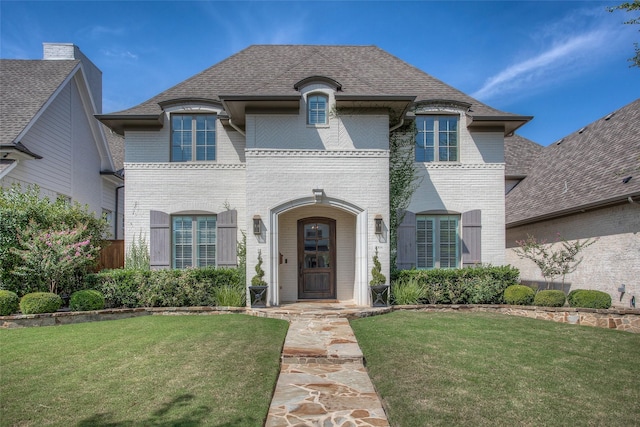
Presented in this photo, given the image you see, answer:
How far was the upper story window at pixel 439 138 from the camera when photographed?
12.1 metres

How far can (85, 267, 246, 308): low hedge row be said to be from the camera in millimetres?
10062

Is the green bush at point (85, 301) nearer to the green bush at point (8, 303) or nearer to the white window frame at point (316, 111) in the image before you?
the green bush at point (8, 303)

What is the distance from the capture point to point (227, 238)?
11438 mm

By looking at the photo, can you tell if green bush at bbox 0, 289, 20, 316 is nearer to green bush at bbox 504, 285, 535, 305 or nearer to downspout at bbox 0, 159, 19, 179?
downspout at bbox 0, 159, 19, 179

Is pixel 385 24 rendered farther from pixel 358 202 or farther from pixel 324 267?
pixel 324 267

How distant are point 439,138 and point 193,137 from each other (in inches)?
279

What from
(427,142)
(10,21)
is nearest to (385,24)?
(427,142)

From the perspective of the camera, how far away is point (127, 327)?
8.21 m

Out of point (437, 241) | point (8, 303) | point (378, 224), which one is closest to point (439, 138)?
point (437, 241)

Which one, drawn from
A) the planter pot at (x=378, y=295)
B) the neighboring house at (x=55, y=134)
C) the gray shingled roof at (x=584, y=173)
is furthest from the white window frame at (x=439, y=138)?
the neighboring house at (x=55, y=134)

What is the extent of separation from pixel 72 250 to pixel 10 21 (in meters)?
8.17

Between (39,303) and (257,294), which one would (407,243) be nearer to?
(257,294)

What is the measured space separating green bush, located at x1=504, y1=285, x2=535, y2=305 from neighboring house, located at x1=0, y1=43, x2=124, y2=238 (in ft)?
36.2

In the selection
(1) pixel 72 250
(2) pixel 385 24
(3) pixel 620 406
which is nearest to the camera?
(3) pixel 620 406
